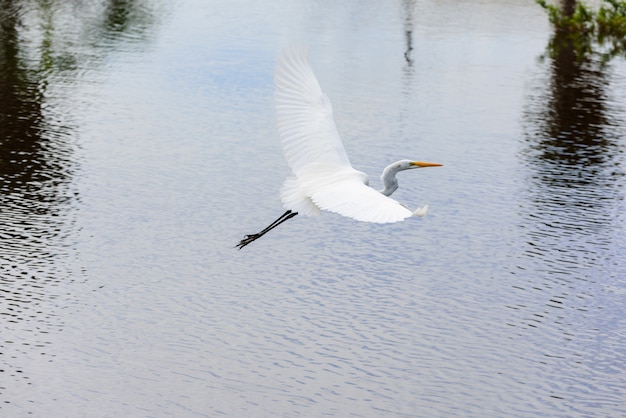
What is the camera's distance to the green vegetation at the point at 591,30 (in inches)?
944

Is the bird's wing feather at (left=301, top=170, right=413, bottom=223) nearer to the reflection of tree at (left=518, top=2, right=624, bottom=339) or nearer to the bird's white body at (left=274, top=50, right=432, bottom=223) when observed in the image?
the bird's white body at (left=274, top=50, right=432, bottom=223)

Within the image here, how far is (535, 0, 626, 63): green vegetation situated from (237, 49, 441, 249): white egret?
15.2 metres

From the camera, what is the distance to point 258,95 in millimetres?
18453

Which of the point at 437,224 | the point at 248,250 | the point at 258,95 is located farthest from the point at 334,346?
the point at 258,95

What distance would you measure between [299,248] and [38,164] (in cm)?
408

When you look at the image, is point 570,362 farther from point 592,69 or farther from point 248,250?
point 592,69

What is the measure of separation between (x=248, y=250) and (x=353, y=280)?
135cm

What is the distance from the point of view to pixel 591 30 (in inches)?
1004

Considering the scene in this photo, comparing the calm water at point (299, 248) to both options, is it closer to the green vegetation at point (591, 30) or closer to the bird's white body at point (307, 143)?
the bird's white body at point (307, 143)

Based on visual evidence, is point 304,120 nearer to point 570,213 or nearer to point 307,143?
point 307,143

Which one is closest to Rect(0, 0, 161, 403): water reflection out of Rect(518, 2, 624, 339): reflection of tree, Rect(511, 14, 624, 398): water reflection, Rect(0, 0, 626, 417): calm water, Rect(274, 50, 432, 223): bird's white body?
Rect(0, 0, 626, 417): calm water

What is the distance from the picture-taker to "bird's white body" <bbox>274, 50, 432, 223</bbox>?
8703mm

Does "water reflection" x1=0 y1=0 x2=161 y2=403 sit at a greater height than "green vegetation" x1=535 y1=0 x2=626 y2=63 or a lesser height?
greater

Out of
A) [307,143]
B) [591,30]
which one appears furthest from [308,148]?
[591,30]
